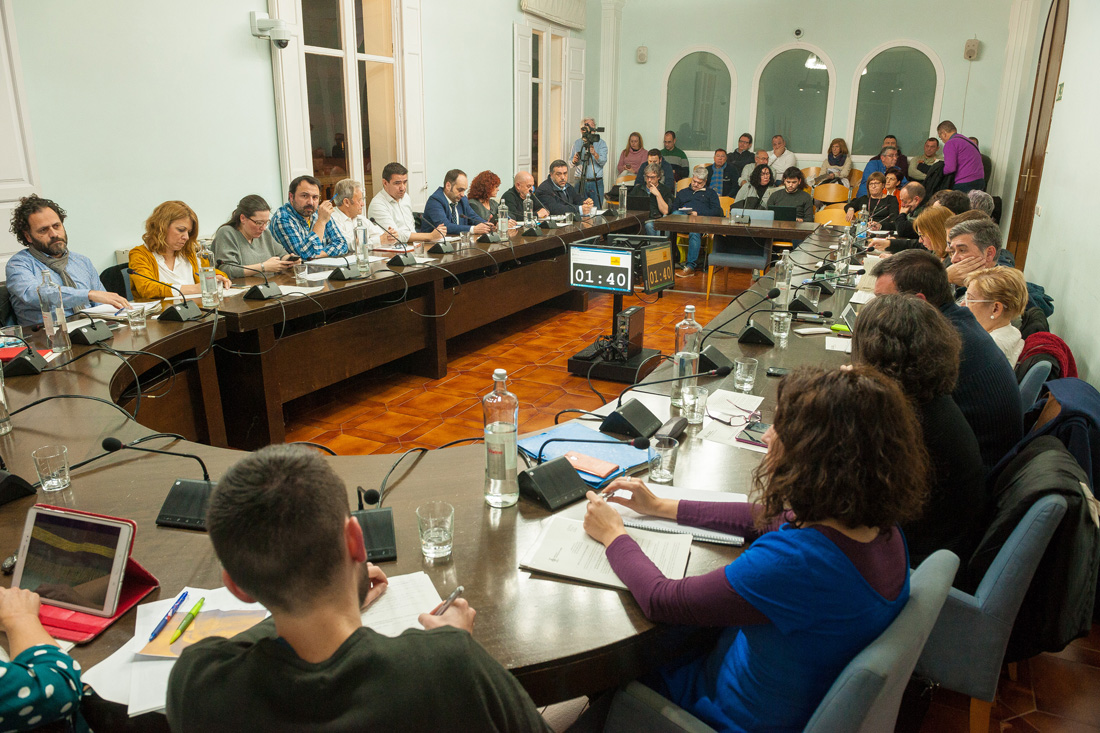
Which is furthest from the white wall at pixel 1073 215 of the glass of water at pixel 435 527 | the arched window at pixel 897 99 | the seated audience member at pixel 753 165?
the seated audience member at pixel 753 165

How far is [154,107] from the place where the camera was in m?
4.89

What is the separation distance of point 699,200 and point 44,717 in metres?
7.89

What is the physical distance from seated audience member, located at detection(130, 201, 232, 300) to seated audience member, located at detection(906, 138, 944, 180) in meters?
8.16

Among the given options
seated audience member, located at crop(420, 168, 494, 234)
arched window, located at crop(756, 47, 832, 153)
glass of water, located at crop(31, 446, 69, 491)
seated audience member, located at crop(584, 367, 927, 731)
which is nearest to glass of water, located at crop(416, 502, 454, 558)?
seated audience member, located at crop(584, 367, 927, 731)

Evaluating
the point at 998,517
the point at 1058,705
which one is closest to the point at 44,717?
the point at 998,517

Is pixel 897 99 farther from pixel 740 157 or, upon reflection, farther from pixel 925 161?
pixel 740 157

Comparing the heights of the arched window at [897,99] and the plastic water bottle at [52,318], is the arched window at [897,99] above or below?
above

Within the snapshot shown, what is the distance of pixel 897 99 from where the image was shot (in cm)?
959

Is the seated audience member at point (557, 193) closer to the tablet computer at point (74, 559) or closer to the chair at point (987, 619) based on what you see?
the chair at point (987, 619)

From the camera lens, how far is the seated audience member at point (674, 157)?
1037 cm

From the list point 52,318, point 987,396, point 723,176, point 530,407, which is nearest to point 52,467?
point 52,318

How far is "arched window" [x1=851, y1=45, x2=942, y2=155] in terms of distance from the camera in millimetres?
9430

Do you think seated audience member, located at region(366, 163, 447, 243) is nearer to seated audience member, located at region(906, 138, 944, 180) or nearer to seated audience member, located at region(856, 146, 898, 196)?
seated audience member, located at region(856, 146, 898, 196)

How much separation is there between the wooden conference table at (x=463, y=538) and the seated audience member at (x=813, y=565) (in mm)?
116
